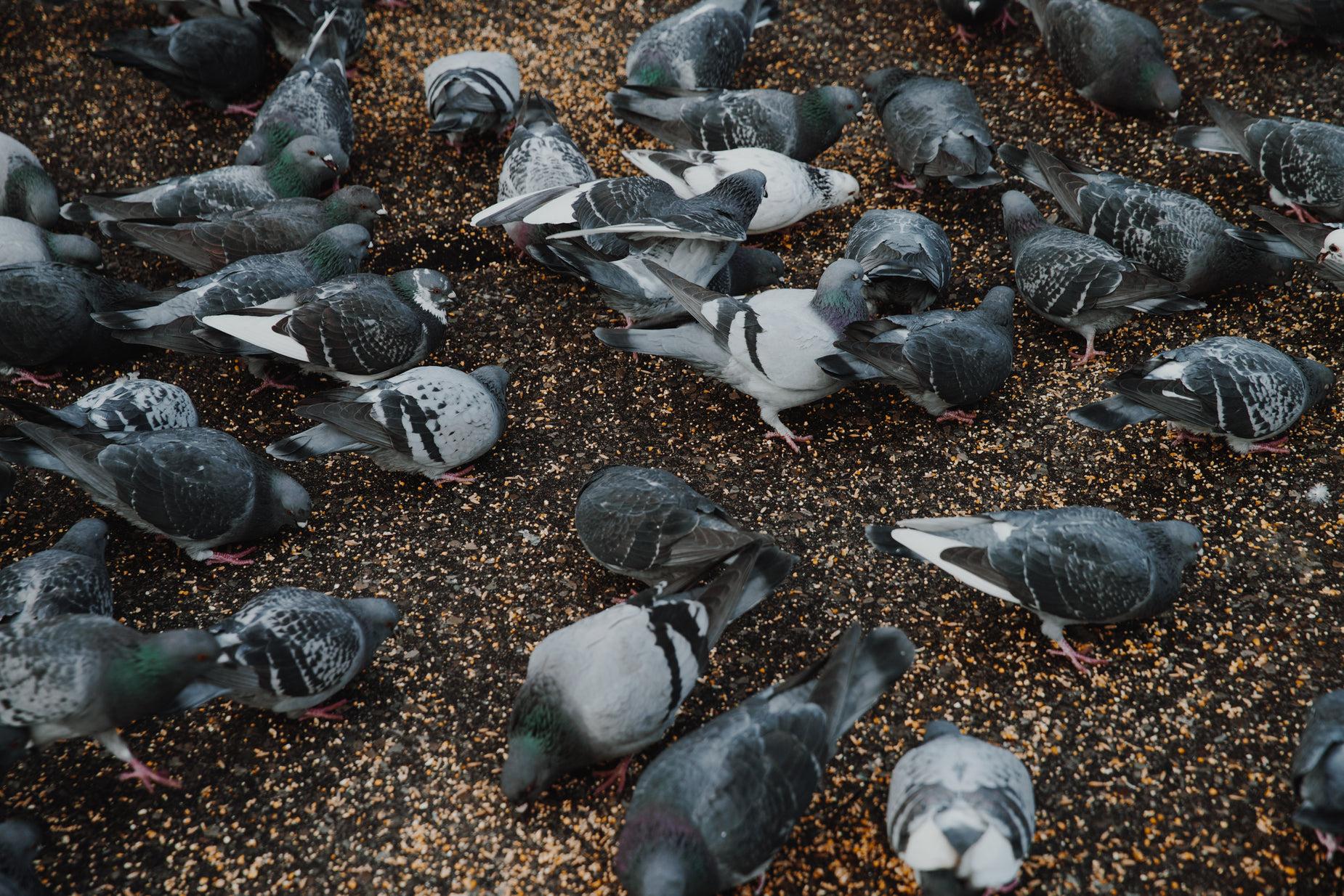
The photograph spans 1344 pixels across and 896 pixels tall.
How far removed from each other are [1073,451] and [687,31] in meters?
3.88

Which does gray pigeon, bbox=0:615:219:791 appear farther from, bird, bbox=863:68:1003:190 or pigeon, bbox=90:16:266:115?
bird, bbox=863:68:1003:190

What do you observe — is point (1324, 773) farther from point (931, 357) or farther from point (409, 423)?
point (409, 423)

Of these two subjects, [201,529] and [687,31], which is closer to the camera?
[201,529]

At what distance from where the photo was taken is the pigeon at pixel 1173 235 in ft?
15.5

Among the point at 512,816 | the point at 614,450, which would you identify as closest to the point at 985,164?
the point at 614,450

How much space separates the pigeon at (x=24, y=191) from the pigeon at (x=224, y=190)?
0.73 feet

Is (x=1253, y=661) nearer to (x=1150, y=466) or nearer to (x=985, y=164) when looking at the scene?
(x=1150, y=466)

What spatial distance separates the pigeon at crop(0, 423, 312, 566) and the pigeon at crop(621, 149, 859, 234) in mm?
2862

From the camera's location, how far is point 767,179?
5.26m

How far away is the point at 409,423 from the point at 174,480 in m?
0.97

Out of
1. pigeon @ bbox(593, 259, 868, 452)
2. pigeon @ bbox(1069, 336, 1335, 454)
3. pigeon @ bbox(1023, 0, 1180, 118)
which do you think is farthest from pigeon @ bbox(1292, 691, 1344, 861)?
pigeon @ bbox(1023, 0, 1180, 118)

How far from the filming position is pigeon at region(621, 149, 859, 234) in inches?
207

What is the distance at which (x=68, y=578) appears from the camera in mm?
3525

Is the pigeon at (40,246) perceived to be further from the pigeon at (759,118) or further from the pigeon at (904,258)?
the pigeon at (904,258)
